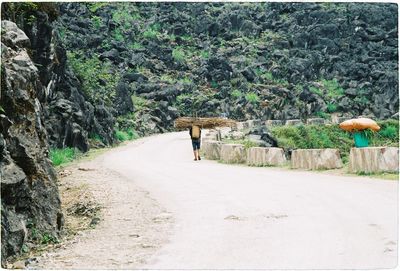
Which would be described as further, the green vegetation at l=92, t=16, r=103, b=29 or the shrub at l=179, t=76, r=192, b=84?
the green vegetation at l=92, t=16, r=103, b=29

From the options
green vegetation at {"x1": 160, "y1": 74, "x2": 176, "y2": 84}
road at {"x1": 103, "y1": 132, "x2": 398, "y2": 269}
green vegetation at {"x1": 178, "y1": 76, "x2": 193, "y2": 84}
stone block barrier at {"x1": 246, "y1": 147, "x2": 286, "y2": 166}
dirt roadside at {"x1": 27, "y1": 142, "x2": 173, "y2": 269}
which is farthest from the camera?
green vegetation at {"x1": 178, "y1": 76, "x2": 193, "y2": 84}

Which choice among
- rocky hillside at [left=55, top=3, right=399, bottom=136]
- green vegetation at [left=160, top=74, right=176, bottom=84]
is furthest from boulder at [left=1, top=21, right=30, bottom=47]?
green vegetation at [left=160, top=74, right=176, bottom=84]

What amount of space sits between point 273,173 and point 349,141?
2660cm

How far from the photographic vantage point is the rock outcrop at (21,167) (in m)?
7.06

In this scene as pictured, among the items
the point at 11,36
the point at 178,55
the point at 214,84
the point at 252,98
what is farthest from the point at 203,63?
the point at 11,36

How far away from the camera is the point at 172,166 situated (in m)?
18.1

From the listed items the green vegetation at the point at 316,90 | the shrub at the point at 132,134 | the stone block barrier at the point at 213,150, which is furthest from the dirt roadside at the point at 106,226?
the green vegetation at the point at 316,90

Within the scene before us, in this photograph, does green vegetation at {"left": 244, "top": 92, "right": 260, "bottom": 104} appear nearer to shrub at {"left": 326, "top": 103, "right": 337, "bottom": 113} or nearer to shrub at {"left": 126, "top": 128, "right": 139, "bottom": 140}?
shrub at {"left": 326, "top": 103, "right": 337, "bottom": 113}

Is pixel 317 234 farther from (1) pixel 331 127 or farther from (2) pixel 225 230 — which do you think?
(1) pixel 331 127

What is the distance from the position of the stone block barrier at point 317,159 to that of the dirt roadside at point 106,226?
524cm

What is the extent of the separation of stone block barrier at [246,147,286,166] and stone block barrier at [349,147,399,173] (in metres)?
3.47

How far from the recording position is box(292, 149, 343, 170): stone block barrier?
15188 mm

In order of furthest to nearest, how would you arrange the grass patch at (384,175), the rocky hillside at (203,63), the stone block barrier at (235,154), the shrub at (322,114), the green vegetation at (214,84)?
1. the green vegetation at (214,84)
2. the shrub at (322,114)
3. the rocky hillside at (203,63)
4. the stone block barrier at (235,154)
5. the grass patch at (384,175)

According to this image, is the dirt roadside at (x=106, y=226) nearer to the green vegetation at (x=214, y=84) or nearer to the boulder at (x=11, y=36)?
the boulder at (x=11, y=36)
